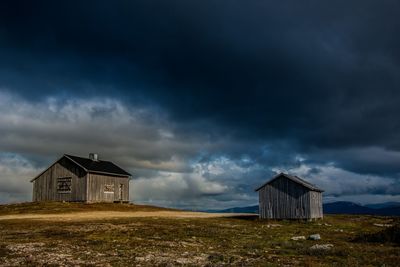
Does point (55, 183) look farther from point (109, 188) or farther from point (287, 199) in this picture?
point (287, 199)

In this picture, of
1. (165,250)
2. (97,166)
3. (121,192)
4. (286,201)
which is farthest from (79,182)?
(165,250)

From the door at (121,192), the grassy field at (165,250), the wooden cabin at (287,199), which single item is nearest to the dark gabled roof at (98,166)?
the door at (121,192)

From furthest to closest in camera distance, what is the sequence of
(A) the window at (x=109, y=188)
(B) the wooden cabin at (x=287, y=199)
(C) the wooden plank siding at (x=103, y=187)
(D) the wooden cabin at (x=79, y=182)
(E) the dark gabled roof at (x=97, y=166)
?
(A) the window at (x=109, y=188) < (E) the dark gabled roof at (x=97, y=166) < (C) the wooden plank siding at (x=103, y=187) < (D) the wooden cabin at (x=79, y=182) < (B) the wooden cabin at (x=287, y=199)

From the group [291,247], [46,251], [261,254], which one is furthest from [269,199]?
[46,251]

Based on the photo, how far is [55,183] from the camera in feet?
242

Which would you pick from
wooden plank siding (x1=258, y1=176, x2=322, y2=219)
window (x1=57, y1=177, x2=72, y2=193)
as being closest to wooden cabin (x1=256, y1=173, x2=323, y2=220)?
wooden plank siding (x1=258, y1=176, x2=322, y2=219)

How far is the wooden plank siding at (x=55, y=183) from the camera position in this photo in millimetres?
70875

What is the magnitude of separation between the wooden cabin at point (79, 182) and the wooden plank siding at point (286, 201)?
30260 mm

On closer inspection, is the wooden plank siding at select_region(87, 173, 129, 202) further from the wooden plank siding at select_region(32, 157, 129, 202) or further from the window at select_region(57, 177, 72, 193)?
the window at select_region(57, 177, 72, 193)

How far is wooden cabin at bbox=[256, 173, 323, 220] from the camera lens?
178 feet

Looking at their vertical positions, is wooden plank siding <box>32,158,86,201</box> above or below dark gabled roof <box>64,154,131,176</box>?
below

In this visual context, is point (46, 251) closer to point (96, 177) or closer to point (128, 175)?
point (96, 177)

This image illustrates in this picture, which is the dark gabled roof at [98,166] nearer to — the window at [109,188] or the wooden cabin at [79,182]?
the wooden cabin at [79,182]

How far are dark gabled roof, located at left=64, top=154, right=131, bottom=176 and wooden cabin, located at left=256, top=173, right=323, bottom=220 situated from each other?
30668mm
